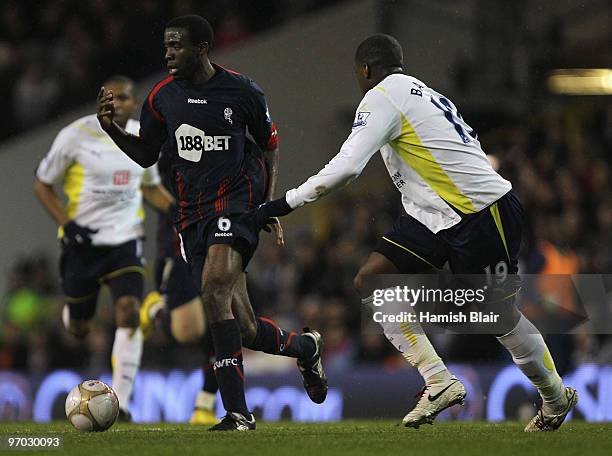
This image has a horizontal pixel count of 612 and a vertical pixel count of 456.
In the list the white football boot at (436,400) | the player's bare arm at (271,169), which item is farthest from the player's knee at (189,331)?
the white football boot at (436,400)

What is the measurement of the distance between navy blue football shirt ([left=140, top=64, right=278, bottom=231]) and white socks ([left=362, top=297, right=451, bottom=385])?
921 millimetres

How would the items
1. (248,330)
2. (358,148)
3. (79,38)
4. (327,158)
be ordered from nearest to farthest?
(358,148), (248,330), (327,158), (79,38)

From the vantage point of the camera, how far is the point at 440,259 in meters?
6.61

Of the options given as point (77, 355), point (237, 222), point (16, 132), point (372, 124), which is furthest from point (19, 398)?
point (372, 124)

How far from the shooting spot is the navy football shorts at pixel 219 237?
6.65 meters

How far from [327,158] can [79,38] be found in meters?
5.91

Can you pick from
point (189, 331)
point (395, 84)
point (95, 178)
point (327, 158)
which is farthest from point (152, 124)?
point (327, 158)

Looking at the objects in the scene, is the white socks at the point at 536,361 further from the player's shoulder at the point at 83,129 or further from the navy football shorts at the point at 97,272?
the player's shoulder at the point at 83,129

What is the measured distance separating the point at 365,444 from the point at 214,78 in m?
2.29

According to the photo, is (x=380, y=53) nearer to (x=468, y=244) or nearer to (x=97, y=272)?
(x=468, y=244)

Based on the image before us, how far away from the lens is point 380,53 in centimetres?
670

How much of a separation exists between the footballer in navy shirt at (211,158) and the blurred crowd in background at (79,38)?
4.86 metres

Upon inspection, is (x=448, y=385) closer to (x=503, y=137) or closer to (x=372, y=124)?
(x=372, y=124)

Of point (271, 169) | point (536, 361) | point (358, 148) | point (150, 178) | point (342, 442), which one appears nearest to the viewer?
point (342, 442)
